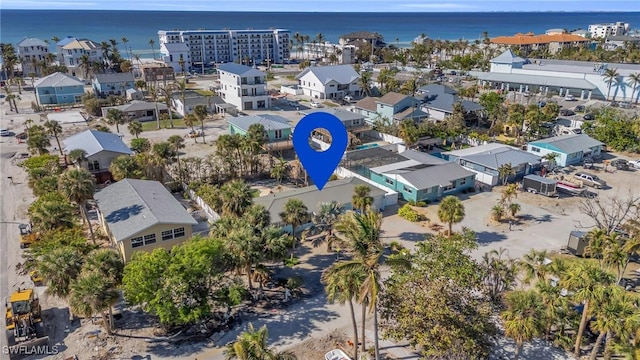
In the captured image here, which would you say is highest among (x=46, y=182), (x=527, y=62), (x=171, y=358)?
(x=527, y=62)

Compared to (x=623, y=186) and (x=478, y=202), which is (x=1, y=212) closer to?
(x=478, y=202)

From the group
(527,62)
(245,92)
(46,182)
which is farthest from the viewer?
(527,62)

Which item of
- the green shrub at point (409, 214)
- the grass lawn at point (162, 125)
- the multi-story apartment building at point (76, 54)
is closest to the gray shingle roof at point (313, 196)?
the green shrub at point (409, 214)

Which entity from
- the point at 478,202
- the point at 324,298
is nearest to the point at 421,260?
the point at 324,298

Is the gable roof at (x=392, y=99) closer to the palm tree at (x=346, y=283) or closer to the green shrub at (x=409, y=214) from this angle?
the green shrub at (x=409, y=214)

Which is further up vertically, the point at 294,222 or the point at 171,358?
the point at 294,222

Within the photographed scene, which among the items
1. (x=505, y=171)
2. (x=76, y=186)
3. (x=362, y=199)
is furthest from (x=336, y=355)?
(x=505, y=171)

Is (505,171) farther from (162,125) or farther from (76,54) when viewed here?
(76,54)

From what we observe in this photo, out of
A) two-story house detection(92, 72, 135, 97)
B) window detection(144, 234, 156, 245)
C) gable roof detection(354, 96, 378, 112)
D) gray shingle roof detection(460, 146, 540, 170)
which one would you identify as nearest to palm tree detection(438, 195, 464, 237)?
gray shingle roof detection(460, 146, 540, 170)
